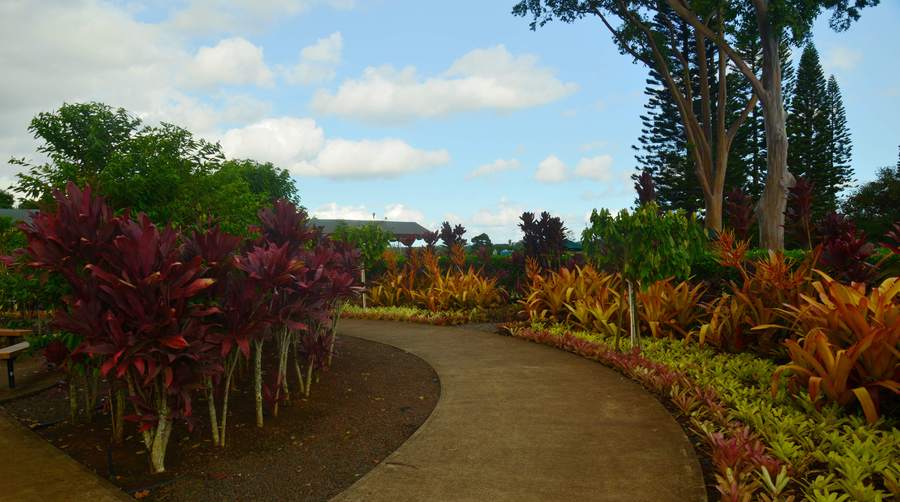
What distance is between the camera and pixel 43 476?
Result: 3.53m

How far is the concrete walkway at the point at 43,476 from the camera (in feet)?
10.6

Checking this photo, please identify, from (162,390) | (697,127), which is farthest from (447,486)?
(697,127)

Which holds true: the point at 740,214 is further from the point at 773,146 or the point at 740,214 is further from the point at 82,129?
the point at 82,129

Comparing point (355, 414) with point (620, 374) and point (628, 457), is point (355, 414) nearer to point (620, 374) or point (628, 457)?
point (628, 457)

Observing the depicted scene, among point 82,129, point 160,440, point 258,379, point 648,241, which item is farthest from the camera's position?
point 82,129

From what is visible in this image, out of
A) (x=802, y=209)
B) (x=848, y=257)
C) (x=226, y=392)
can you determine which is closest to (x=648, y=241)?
(x=848, y=257)

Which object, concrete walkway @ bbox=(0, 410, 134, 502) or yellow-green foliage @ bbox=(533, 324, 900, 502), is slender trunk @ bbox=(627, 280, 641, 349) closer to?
yellow-green foliage @ bbox=(533, 324, 900, 502)

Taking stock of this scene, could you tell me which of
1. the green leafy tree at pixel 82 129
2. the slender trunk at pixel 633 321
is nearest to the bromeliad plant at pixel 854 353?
the slender trunk at pixel 633 321

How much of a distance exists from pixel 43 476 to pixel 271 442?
1382 millimetres

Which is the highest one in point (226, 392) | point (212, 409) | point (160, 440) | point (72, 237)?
point (72, 237)

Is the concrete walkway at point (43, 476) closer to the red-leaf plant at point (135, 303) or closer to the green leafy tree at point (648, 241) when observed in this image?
the red-leaf plant at point (135, 303)

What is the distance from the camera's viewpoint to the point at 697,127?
18.9 metres

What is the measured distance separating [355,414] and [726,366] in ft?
12.4

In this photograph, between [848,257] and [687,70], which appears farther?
[687,70]
